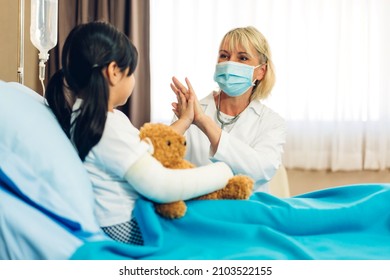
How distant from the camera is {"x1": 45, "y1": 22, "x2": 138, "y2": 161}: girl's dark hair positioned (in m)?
1.04

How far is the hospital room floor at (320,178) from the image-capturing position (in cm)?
340

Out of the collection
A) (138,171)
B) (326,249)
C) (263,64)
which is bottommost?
(326,249)

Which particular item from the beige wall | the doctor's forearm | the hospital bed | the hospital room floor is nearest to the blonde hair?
the doctor's forearm

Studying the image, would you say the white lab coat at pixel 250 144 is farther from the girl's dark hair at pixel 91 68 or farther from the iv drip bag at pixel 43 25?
the iv drip bag at pixel 43 25

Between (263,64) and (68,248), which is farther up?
(263,64)

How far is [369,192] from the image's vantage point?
4.60 feet

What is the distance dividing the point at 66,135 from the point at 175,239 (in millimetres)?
312

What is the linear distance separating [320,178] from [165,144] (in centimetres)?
250

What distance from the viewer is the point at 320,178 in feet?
11.2

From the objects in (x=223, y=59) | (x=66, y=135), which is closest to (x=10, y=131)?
(x=66, y=135)

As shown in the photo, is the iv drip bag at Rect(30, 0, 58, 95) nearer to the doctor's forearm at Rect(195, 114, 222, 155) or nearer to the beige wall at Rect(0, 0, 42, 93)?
the beige wall at Rect(0, 0, 42, 93)

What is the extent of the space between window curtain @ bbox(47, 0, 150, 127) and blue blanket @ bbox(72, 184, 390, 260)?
2160 millimetres
